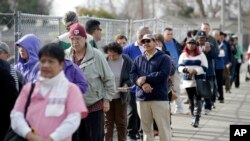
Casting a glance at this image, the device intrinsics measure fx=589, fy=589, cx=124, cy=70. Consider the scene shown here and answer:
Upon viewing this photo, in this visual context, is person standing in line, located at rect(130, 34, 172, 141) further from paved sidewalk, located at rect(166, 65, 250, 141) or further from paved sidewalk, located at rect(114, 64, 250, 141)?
paved sidewalk, located at rect(166, 65, 250, 141)

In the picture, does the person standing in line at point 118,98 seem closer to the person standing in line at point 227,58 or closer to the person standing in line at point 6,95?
the person standing in line at point 6,95

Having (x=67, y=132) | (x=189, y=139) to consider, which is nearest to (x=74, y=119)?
(x=67, y=132)

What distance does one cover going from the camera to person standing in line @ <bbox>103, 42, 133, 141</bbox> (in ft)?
29.5

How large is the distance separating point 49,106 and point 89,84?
218 cm

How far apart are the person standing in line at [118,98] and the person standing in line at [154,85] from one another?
30.3 inches

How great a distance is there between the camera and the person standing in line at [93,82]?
6.72 meters

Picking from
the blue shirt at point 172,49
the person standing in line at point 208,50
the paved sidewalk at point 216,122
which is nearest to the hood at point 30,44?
the paved sidewalk at point 216,122

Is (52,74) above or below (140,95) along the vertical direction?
above

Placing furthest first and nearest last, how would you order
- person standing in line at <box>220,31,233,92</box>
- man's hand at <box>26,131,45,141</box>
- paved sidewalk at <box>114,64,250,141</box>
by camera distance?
person standing in line at <box>220,31,233,92</box> → paved sidewalk at <box>114,64,250,141</box> → man's hand at <box>26,131,45,141</box>

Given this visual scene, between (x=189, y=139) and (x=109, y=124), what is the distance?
1901 millimetres

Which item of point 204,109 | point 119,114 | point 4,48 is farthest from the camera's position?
point 204,109

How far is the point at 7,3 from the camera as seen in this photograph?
128 feet

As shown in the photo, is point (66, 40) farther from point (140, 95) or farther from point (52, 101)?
point (52, 101)

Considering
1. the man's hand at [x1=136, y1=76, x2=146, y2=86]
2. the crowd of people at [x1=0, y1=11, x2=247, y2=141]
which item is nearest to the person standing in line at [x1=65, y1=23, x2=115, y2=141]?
the crowd of people at [x1=0, y1=11, x2=247, y2=141]
